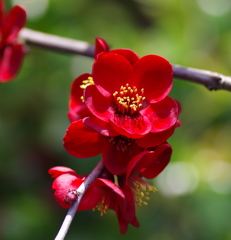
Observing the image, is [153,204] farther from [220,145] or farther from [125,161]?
[125,161]

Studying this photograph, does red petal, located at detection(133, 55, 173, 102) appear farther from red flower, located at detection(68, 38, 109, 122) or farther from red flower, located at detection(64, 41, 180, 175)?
red flower, located at detection(68, 38, 109, 122)

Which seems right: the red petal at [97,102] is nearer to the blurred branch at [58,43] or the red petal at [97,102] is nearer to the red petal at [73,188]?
the red petal at [73,188]

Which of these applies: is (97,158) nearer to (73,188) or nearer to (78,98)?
(78,98)

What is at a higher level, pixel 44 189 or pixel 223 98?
pixel 223 98

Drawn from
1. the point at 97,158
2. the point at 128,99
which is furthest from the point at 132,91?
the point at 97,158

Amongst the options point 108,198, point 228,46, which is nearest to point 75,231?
point 108,198

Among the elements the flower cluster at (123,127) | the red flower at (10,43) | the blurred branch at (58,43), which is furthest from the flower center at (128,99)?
the red flower at (10,43)
